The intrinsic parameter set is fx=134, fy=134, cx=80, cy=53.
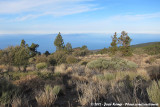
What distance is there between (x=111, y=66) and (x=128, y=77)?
5.79 m

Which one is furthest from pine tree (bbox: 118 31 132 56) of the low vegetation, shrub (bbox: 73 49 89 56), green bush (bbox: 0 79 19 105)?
green bush (bbox: 0 79 19 105)

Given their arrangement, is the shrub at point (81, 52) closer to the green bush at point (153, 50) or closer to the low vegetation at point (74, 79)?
the low vegetation at point (74, 79)

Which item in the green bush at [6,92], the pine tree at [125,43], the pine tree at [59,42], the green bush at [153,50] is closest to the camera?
the green bush at [6,92]

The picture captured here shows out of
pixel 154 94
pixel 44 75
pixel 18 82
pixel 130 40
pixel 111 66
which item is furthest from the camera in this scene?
pixel 130 40

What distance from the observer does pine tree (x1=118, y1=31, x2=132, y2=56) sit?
2626 centimetres

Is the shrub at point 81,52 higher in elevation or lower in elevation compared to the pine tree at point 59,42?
lower

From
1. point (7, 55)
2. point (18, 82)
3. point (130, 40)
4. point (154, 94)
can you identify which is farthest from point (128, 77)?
point (130, 40)

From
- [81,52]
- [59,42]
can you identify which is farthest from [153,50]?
[59,42]

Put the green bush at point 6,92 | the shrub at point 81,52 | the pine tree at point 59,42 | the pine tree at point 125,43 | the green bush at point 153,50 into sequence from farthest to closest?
the shrub at point 81,52 < the pine tree at point 59,42 < the green bush at point 153,50 < the pine tree at point 125,43 < the green bush at point 6,92

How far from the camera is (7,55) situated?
14.5 m

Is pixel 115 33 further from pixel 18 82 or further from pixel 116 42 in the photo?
pixel 18 82

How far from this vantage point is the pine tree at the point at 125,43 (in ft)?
86.2

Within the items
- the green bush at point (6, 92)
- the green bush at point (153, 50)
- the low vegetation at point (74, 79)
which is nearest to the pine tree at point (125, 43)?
the low vegetation at point (74, 79)

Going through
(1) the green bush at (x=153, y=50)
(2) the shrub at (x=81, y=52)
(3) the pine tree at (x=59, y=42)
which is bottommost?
(2) the shrub at (x=81, y=52)
